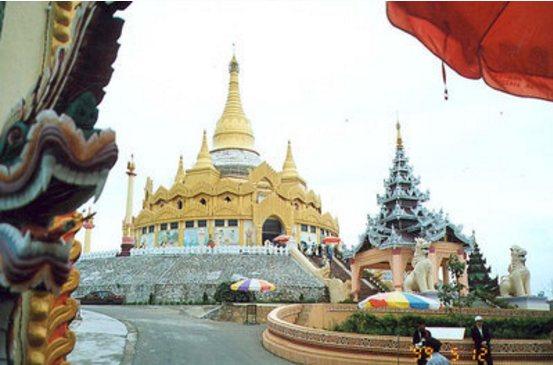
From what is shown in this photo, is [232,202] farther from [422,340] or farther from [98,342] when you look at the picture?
[422,340]

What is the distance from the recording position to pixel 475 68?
4.75 metres

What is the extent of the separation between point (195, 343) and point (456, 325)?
7304 mm

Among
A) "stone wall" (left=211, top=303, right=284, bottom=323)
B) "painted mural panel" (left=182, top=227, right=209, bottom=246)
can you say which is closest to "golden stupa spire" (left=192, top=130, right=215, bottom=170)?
"painted mural panel" (left=182, top=227, right=209, bottom=246)

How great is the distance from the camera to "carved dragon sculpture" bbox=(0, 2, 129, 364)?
2.88 meters

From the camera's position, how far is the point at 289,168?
51344 millimetres

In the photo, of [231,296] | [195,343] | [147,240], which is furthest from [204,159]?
[195,343]

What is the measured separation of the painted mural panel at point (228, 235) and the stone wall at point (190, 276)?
942 centimetres

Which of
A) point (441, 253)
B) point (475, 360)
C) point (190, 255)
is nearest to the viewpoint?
point (475, 360)

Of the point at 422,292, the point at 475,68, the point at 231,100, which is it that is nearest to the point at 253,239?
the point at 231,100

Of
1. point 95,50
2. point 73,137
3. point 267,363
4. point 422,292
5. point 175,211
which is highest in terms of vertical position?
point 175,211

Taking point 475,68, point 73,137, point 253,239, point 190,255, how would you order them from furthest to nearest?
1. point 253,239
2. point 190,255
3. point 475,68
4. point 73,137

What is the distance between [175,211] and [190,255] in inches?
466

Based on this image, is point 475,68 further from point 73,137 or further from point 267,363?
point 267,363

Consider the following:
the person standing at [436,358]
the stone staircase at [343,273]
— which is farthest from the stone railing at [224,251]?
the person standing at [436,358]
